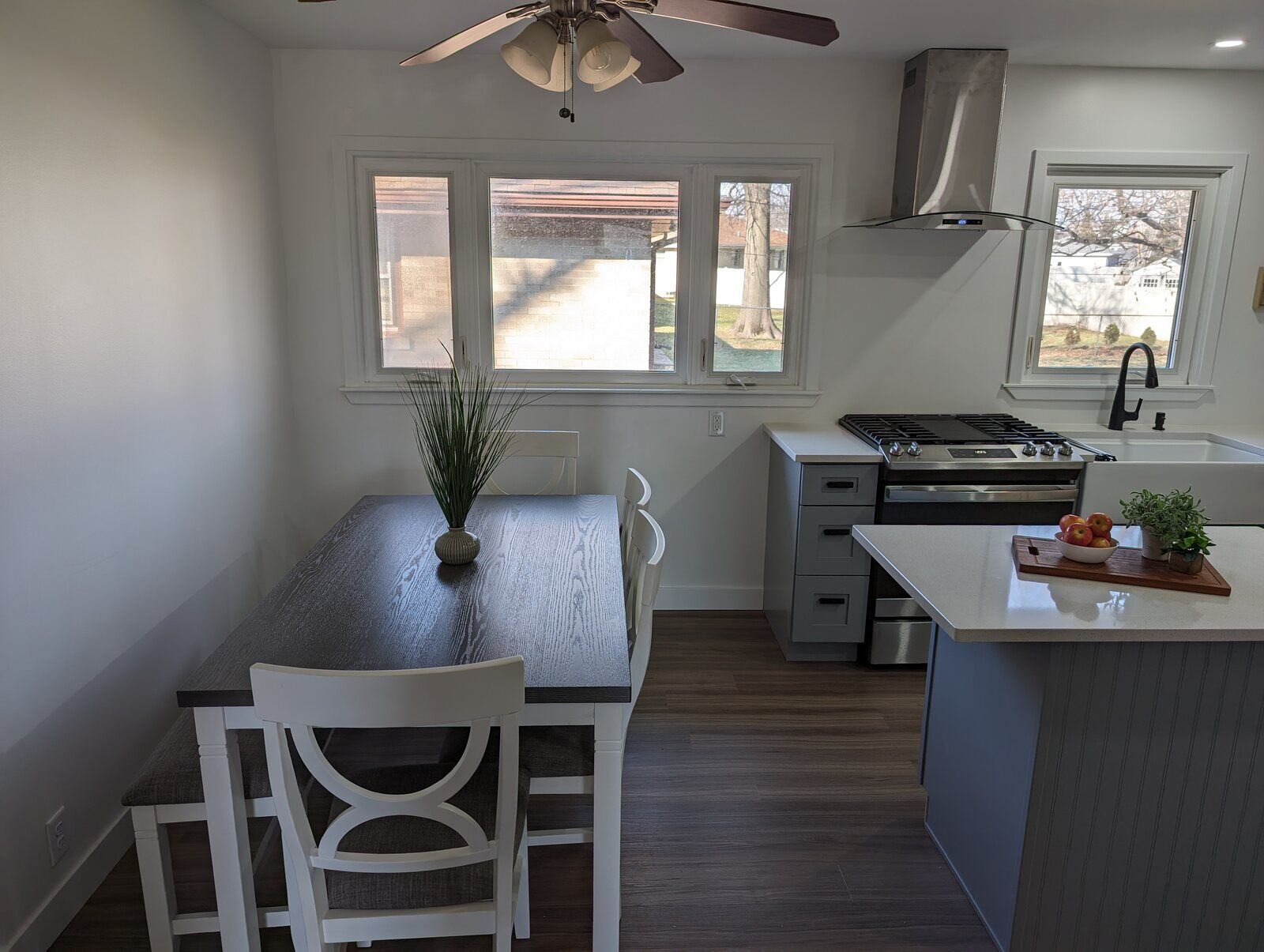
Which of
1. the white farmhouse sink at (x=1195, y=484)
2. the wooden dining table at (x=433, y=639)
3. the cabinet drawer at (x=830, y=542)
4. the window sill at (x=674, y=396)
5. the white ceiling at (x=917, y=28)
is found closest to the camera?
the wooden dining table at (x=433, y=639)

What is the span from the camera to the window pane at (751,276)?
3.68 meters

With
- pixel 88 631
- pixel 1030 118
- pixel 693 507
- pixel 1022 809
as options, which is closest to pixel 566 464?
pixel 693 507

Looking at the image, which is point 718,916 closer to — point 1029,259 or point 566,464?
point 566,464

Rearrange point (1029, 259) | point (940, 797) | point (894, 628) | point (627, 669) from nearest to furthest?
point (627, 669)
point (940, 797)
point (894, 628)
point (1029, 259)

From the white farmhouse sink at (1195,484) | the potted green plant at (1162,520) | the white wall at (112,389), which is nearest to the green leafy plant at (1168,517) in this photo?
the potted green plant at (1162,520)

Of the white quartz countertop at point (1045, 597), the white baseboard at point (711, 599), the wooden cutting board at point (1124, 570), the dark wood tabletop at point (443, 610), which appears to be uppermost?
the wooden cutting board at point (1124, 570)

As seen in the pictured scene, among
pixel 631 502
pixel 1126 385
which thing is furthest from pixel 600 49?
pixel 1126 385

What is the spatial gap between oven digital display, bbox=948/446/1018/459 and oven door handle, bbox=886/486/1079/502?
116 millimetres

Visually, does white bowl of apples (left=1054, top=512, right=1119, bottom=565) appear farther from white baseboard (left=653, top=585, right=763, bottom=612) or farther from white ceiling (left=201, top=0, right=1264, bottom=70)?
white baseboard (left=653, top=585, right=763, bottom=612)

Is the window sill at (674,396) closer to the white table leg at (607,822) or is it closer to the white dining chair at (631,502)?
the white dining chair at (631,502)

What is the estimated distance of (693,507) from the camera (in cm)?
394

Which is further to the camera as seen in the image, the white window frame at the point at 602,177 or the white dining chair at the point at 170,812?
the white window frame at the point at 602,177

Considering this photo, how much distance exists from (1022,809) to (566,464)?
216 cm

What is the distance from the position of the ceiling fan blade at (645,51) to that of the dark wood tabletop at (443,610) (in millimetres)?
1300
